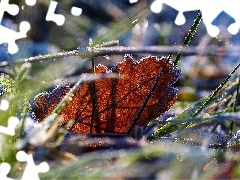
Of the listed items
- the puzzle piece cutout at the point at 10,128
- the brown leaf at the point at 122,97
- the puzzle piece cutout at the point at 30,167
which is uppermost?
the brown leaf at the point at 122,97

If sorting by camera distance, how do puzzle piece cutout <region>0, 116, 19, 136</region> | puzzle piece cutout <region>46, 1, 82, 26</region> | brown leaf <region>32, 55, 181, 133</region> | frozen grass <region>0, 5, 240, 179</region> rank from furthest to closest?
puzzle piece cutout <region>46, 1, 82, 26</region> < brown leaf <region>32, 55, 181, 133</region> < puzzle piece cutout <region>0, 116, 19, 136</region> < frozen grass <region>0, 5, 240, 179</region>

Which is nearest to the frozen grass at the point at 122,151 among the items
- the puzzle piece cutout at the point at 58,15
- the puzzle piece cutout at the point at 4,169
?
the puzzle piece cutout at the point at 4,169

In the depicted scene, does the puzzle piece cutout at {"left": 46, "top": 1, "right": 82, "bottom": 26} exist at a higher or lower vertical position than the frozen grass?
higher

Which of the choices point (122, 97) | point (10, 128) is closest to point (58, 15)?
point (122, 97)


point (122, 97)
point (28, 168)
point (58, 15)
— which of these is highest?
Result: point (58, 15)

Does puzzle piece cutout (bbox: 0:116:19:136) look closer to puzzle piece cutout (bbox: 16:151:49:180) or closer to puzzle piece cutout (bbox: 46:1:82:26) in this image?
puzzle piece cutout (bbox: 16:151:49:180)

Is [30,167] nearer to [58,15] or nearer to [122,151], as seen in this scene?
[122,151]

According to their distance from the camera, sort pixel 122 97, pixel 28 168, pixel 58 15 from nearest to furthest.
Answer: pixel 28 168
pixel 122 97
pixel 58 15

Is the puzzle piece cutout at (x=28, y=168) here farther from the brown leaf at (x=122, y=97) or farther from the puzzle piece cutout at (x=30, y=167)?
the brown leaf at (x=122, y=97)

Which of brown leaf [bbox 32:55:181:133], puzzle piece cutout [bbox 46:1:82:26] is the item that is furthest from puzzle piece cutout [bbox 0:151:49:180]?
puzzle piece cutout [bbox 46:1:82:26]
